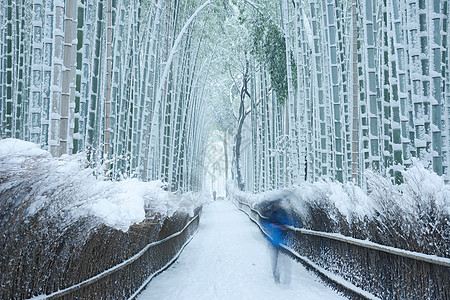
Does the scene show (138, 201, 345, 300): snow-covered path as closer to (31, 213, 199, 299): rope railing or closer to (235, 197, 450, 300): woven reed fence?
(31, 213, 199, 299): rope railing

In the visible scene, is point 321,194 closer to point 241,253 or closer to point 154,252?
point 154,252

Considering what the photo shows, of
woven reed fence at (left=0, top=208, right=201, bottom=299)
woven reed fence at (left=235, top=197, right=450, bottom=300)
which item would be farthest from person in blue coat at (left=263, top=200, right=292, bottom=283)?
woven reed fence at (left=0, top=208, right=201, bottom=299)

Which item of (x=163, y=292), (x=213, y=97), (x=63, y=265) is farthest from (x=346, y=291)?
(x=213, y=97)

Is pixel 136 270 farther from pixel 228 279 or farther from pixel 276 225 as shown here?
pixel 276 225

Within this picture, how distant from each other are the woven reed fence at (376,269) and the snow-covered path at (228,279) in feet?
0.91

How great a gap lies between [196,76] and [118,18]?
10954mm

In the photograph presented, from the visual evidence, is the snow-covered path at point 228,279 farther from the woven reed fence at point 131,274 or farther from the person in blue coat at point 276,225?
the person in blue coat at point 276,225

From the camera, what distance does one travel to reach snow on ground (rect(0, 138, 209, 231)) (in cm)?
198

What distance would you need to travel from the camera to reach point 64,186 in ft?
7.66

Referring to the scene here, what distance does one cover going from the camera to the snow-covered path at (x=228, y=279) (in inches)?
189

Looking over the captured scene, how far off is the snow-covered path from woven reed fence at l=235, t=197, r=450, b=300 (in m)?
0.28

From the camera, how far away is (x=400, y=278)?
3.32 m

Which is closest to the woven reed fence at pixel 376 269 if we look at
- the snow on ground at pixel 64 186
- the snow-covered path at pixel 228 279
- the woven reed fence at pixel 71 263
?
the snow-covered path at pixel 228 279

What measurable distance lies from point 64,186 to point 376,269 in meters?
2.51
